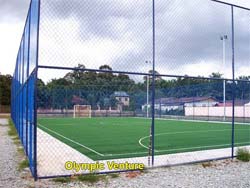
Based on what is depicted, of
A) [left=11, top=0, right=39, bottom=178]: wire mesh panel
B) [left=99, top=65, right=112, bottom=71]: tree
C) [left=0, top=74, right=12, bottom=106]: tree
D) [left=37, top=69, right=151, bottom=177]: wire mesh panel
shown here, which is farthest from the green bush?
[left=0, top=74, right=12, bottom=106]: tree

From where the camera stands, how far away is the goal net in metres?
35.0

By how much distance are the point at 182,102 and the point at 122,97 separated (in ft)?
21.1

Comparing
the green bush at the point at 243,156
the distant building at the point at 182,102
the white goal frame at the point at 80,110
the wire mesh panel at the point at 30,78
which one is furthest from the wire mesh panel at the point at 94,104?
the green bush at the point at 243,156

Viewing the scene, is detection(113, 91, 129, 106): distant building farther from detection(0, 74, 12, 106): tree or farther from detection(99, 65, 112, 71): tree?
detection(0, 74, 12, 106): tree

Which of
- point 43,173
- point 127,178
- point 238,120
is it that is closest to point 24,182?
point 43,173

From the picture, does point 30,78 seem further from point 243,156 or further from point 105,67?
point 243,156

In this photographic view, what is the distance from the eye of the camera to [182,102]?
3478 cm

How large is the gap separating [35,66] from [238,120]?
→ 90.6ft

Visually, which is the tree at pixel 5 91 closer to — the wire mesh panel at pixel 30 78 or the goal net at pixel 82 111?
the goal net at pixel 82 111

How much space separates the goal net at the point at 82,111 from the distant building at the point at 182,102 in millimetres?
5731

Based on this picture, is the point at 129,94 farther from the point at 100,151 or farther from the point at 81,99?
the point at 100,151

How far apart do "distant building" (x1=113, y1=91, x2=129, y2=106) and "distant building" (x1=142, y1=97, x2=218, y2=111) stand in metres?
3.39

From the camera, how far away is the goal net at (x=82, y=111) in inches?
1379

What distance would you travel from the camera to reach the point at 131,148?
11.0 meters
